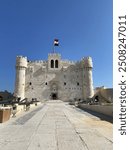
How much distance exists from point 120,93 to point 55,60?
2304 inches

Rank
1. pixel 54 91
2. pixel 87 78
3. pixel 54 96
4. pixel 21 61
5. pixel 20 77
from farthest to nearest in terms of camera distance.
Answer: pixel 54 96, pixel 54 91, pixel 87 78, pixel 21 61, pixel 20 77

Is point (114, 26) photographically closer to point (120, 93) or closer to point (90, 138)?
point (120, 93)

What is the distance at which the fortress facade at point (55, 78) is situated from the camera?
196ft

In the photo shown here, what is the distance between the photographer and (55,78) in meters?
61.5

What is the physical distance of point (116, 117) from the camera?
455cm

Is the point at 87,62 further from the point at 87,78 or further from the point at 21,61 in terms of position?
the point at 21,61

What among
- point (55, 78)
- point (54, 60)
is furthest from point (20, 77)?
point (54, 60)

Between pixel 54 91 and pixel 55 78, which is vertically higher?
pixel 55 78

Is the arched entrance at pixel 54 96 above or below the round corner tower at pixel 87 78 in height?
below

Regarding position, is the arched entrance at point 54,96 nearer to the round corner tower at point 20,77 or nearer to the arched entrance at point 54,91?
the arched entrance at point 54,91

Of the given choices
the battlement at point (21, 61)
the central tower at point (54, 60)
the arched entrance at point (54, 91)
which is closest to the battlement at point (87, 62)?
the central tower at point (54, 60)

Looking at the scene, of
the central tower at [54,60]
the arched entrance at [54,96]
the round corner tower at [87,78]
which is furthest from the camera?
the central tower at [54,60]

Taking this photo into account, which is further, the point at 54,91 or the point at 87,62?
the point at 87,62

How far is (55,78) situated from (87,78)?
882 centimetres
